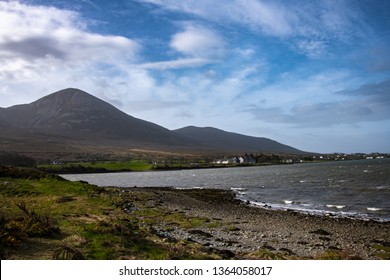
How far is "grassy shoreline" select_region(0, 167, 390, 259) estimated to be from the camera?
13.6m

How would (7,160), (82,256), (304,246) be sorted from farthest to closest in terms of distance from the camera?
(7,160)
(304,246)
(82,256)

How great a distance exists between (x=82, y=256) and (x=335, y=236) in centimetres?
1675

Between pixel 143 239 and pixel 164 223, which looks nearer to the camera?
pixel 143 239

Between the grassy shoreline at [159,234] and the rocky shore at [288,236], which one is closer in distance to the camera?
the grassy shoreline at [159,234]

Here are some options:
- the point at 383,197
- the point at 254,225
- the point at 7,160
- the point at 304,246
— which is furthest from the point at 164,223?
the point at 7,160

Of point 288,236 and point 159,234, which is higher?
point 159,234

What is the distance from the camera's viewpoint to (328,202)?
43.6 metres

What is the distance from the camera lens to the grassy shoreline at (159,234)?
1357 centimetres

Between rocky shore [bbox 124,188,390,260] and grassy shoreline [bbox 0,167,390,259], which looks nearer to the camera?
grassy shoreline [bbox 0,167,390,259]

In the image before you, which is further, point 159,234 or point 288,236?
point 288,236

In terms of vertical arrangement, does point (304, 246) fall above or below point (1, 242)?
below

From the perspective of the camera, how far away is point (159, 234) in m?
18.8
